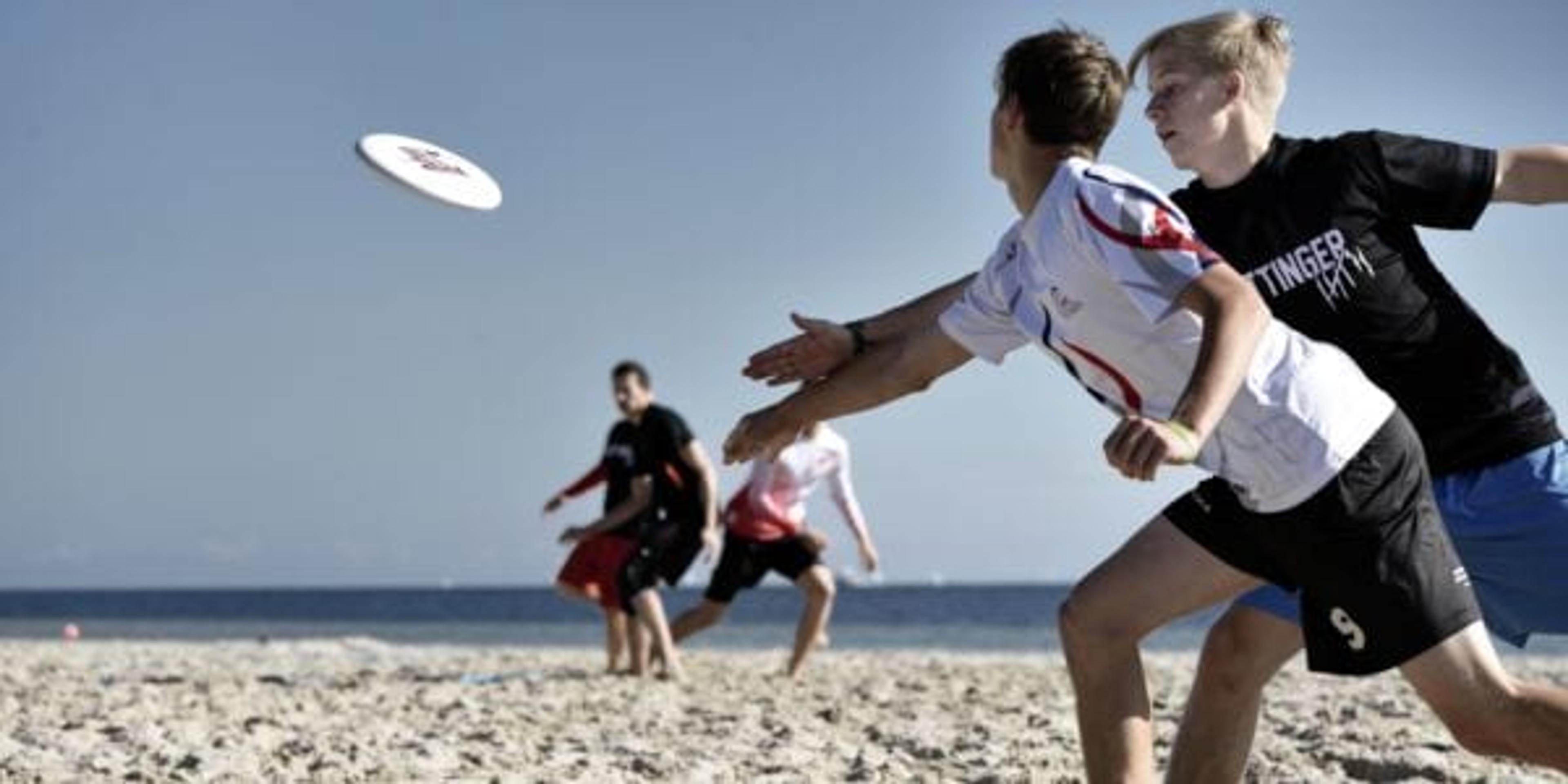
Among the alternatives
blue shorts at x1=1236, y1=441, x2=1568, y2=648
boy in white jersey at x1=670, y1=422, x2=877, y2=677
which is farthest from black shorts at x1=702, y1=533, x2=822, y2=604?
blue shorts at x1=1236, y1=441, x2=1568, y2=648

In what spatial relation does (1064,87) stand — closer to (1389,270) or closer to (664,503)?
(1389,270)

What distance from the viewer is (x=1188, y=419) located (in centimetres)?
273

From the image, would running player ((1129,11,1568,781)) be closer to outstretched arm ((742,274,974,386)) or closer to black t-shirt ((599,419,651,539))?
outstretched arm ((742,274,974,386))

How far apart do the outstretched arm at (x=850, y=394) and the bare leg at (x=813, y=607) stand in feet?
22.7

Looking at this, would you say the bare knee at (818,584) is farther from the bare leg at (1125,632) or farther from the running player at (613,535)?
the bare leg at (1125,632)

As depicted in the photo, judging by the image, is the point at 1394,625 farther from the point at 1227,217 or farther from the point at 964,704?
the point at 964,704

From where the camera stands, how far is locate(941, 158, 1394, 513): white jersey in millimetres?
2994

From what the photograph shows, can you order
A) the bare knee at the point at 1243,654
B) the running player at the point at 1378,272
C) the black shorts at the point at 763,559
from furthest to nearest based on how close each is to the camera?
1. the black shorts at the point at 763,559
2. the bare knee at the point at 1243,654
3. the running player at the point at 1378,272

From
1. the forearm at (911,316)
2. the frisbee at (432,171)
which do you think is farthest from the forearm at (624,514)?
the forearm at (911,316)

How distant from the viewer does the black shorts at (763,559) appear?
10.6 m

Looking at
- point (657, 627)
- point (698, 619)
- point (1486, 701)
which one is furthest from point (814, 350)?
point (698, 619)

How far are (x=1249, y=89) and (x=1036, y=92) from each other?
1.89 feet

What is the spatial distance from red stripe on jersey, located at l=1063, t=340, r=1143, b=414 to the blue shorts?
0.68 meters

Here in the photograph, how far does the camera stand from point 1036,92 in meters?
3.30
